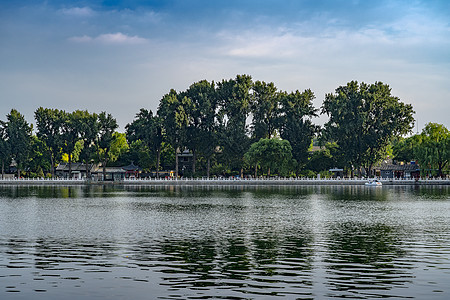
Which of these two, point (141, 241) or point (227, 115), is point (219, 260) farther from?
point (227, 115)

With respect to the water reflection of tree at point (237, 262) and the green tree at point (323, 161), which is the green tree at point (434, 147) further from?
the water reflection of tree at point (237, 262)

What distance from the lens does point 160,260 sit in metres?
23.2

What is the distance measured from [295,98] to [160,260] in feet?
319

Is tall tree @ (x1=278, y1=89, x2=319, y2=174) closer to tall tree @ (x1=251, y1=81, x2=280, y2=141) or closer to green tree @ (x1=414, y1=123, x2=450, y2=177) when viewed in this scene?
tall tree @ (x1=251, y1=81, x2=280, y2=141)

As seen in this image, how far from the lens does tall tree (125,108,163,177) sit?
11788 cm

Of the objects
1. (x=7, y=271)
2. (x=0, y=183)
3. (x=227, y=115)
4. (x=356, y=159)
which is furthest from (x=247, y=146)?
(x=7, y=271)

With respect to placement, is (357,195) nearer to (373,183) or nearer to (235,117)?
(373,183)

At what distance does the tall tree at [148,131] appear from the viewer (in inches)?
4641

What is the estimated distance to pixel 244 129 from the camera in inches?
4702

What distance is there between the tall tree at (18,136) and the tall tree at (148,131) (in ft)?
81.8

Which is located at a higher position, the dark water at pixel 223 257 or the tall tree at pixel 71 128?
the tall tree at pixel 71 128

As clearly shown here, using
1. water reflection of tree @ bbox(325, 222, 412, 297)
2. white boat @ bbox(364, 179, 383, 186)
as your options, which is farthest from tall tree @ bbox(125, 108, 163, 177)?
water reflection of tree @ bbox(325, 222, 412, 297)

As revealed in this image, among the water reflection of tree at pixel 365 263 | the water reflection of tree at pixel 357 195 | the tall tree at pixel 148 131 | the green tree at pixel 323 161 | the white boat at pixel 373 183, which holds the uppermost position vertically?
the tall tree at pixel 148 131

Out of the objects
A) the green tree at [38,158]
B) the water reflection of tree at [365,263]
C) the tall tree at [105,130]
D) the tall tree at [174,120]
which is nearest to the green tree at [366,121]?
the tall tree at [174,120]
